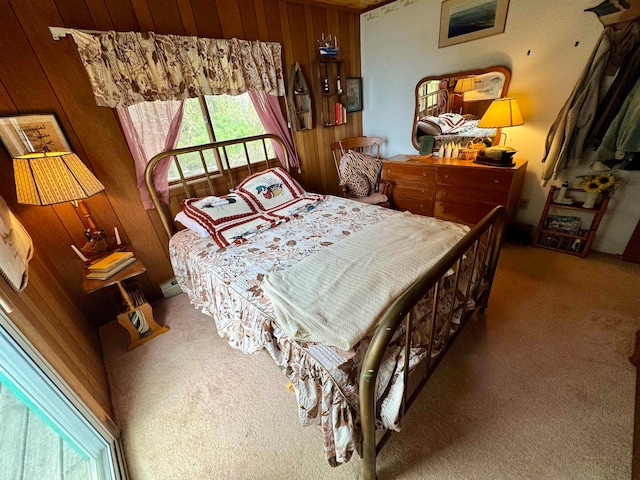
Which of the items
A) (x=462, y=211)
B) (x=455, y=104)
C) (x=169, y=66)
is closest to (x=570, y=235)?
(x=462, y=211)

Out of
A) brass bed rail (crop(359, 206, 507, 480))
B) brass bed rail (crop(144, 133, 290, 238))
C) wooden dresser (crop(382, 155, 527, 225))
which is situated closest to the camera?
brass bed rail (crop(359, 206, 507, 480))

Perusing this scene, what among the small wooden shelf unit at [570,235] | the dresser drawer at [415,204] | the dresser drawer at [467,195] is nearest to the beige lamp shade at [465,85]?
the dresser drawer at [467,195]

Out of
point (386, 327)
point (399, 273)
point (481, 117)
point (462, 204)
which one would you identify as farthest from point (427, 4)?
point (386, 327)

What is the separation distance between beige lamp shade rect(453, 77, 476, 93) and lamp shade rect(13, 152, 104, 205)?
3175 millimetres

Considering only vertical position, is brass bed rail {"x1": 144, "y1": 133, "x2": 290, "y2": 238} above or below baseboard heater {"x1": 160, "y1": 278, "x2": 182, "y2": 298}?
above

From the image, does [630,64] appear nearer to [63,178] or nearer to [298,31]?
[298,31]

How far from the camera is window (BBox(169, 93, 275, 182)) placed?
218cm

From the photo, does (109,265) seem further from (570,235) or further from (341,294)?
(570,235)

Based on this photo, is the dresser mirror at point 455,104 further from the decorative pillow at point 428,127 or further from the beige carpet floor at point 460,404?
the beige carpet floor at point 460,404

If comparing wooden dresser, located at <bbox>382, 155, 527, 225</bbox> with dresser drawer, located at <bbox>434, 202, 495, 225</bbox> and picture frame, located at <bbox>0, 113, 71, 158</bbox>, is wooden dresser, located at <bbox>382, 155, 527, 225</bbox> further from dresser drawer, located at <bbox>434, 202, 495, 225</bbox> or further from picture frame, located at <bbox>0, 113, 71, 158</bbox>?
picture frame, located at <bbox>0, 113, 71, 158</bbox>

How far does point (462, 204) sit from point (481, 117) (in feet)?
2.86

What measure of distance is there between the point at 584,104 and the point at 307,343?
2693mm

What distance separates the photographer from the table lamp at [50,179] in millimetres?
1397

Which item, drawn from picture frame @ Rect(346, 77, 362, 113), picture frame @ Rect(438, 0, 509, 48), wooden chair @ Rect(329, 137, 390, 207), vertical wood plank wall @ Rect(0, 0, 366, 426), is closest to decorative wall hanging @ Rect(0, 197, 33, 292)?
vertical wood plank wall @ Rect(0, 0, 366, 426)
